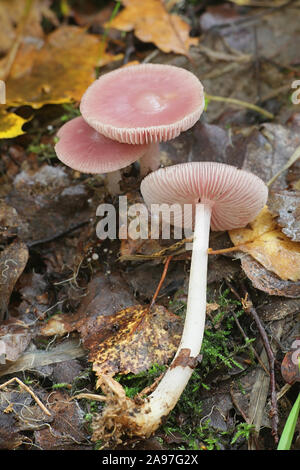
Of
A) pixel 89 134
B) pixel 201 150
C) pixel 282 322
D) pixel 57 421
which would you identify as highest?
pixel 89 134

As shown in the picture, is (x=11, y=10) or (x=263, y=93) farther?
(x=11, y=10)

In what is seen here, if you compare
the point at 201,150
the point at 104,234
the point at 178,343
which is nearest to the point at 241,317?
the point at 178,343

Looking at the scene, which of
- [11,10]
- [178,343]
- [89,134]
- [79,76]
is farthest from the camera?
[11,10]

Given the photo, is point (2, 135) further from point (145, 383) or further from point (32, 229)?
point (145, 383)

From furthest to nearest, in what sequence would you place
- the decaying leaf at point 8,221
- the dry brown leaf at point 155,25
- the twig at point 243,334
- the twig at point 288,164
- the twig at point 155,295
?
the dry brown leaf at point 155,25 < the twig at point 288,164 < the decaying leaf at point 8,221 < the twig at point 155,295 < the twig at point 243,334

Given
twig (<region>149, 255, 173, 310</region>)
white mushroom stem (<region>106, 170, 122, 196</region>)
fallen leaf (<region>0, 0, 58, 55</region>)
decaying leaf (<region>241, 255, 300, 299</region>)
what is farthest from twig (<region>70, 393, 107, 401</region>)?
fallen leaf (<region>0, 0, 58, 55</region>)

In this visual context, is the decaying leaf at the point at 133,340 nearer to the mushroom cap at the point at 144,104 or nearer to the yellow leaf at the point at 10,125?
the mushroom cap at the point at 144,104

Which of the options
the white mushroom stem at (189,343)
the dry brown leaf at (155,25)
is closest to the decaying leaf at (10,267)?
the white mushroom stem at (189,343)
